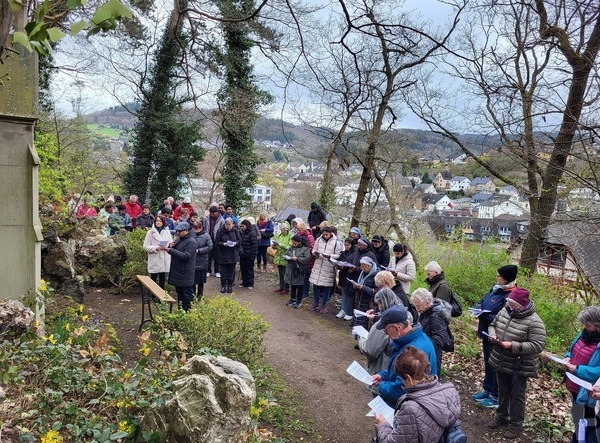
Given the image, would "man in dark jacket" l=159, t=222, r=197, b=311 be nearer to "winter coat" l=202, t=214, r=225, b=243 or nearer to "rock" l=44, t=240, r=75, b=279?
"rock" l=44, t=240, r=75, b=279

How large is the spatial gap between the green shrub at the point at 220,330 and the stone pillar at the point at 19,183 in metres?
2.34

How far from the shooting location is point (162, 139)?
18078 mm

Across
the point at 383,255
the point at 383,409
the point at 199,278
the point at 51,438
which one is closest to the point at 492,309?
the point at 383,409

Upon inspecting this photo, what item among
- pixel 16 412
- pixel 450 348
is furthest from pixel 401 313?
pixel 16 412

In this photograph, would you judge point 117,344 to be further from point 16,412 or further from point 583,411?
point 583,411

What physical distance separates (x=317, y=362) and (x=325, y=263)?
260 centimetres

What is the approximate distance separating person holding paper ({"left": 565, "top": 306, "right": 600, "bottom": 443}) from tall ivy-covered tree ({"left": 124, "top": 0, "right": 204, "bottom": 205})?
15987mm

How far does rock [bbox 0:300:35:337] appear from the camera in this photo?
4457mm

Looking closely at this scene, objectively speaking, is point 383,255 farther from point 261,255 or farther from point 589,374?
point 261,255

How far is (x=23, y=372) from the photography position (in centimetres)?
377

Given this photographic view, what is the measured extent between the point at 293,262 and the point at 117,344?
4050 millimetres

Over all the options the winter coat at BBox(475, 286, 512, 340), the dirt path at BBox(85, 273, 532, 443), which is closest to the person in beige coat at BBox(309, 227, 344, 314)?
the dirt path at BBox(85, 273, 532, 443)

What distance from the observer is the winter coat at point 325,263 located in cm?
890

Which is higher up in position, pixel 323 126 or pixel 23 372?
pixel 323 126
